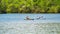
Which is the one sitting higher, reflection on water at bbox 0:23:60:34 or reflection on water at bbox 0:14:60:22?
reflection on water at bbox 0:23:60:34

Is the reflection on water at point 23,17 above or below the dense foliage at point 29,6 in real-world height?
below

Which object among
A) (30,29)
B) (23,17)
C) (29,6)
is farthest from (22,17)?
(30,29)

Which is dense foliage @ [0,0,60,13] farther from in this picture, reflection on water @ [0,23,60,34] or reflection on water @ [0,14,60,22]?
reflection on water @ [0,23,60,34]

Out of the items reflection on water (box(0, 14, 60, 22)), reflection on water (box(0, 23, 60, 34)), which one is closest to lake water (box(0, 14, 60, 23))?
reflection on water (box(0, 14, 60, 22))

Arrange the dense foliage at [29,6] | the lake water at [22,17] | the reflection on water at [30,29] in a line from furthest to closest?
the dense foliage at [29,6], the lake water at [22,17], the reflection on water at [30,29]

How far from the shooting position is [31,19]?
666cm

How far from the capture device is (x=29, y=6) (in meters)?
7.24

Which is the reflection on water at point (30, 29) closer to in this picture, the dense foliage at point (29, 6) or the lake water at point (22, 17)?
the lake water at point (22, 17)

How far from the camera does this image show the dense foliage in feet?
23.4

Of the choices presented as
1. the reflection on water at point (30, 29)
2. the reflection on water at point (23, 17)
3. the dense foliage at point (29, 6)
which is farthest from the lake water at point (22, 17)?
the reflection on water at point (30, 29)

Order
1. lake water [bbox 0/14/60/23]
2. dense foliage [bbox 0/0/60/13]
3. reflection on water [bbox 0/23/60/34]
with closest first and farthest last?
reflection on water [bbox 0/23/60/34] → lake water [bbox 0/14/60/23] → dense foliage [bbox 0/0/60/13]

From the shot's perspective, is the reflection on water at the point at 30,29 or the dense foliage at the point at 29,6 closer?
the reflection on water at the point at 30,29

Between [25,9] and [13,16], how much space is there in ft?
1.75

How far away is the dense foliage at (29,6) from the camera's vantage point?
23.4 feet
